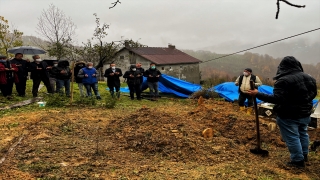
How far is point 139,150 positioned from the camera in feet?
13.6

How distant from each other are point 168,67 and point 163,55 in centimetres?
260

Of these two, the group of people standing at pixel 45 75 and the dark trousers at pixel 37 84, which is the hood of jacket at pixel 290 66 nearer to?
the group of people standing at pixel 45 75

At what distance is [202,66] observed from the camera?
62.5 m

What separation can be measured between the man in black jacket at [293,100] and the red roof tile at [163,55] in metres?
25.9

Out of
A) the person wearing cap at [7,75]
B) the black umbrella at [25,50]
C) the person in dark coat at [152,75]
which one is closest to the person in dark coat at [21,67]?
the person wearing cap at [7,75]

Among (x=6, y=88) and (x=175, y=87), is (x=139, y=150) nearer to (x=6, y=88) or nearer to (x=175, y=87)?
(x=6, y=88)

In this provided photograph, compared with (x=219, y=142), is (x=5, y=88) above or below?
above

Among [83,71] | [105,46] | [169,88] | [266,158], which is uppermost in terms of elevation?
[105,46]

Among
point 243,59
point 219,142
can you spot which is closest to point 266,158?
point 219,142

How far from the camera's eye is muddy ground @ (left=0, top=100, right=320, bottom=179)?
3.25 metres

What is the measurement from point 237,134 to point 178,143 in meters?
1.48

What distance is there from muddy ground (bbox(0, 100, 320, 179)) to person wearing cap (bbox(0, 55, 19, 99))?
2719mm

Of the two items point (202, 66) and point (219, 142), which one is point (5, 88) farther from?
point (202, 66)

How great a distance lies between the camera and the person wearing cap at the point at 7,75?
837cm
